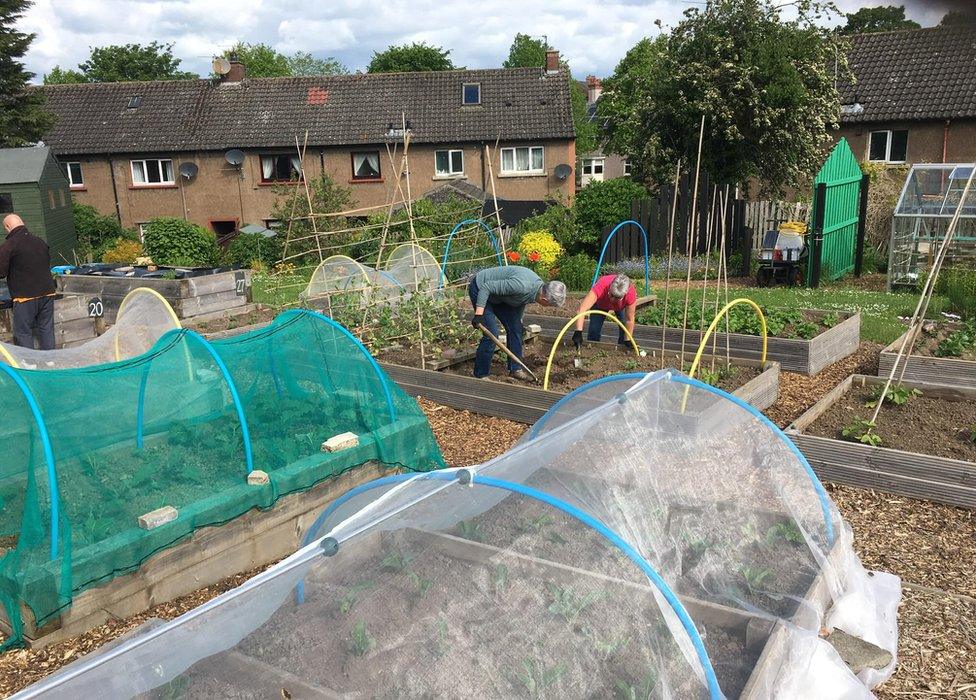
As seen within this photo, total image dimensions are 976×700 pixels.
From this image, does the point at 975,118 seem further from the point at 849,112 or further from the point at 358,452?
the point at 358,452

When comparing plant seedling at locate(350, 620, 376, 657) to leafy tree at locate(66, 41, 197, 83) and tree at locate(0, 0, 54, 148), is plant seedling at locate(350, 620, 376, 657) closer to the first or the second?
tree at locate(0, 0, 54, 148)

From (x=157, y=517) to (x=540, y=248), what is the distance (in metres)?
12.4

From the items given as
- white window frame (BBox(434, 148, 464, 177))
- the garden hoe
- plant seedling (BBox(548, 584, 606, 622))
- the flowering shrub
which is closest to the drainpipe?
white window frame (BBox(434, 148, 464, 177))

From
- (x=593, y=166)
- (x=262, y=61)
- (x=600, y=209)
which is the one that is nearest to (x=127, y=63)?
(x=262, y=61)

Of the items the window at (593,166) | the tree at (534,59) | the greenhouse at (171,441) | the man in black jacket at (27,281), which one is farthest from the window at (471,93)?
the tree at (534,59)

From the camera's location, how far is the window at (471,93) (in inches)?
1027

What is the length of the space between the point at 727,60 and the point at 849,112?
758 centimetres

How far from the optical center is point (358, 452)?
18.3 ft

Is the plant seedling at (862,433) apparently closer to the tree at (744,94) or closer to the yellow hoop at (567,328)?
the yellow hoop at (567,328)

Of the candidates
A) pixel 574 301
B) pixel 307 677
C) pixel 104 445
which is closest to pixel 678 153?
pixel 574 301

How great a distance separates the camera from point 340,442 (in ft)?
18.0

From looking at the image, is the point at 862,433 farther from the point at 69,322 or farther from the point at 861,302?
the point at 69,322

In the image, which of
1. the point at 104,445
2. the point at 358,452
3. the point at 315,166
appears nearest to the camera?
the point at 104,445

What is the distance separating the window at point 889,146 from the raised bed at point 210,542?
67.5 feet
